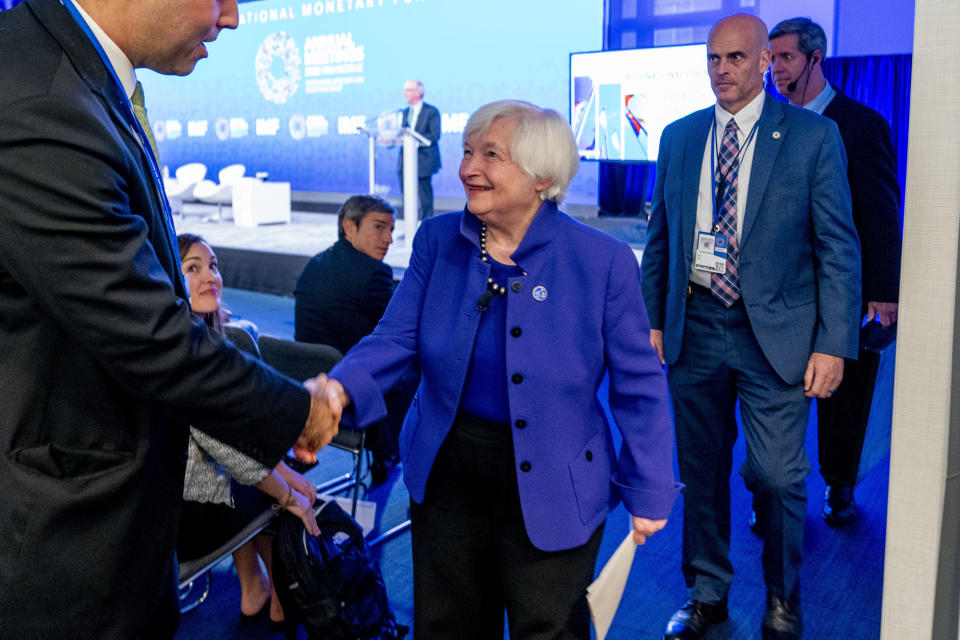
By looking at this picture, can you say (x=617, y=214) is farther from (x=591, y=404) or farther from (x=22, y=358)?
(x=22, y=358)

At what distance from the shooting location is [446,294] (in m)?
1.83

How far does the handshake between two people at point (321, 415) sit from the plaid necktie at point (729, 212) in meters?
1.32

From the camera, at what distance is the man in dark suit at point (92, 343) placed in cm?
105

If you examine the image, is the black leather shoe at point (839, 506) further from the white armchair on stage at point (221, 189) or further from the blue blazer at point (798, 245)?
the white armchair on stage at point (221, 189)

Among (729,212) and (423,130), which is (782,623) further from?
(423,130)

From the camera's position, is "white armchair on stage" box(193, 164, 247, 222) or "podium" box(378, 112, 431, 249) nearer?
Answer: "podium" box(378, 112, 431, 249)

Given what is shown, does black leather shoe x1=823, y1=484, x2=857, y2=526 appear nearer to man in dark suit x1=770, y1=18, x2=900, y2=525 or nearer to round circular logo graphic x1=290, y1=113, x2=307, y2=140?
man in dark suit x1=770, y1=18, x2=900, y2=525

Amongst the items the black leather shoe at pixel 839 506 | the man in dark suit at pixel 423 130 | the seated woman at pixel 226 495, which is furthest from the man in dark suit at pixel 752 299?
the man in dark suit at pixel 423 130

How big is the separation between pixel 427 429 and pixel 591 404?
0.37 m

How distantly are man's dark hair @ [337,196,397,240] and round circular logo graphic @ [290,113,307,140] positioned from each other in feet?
32.5

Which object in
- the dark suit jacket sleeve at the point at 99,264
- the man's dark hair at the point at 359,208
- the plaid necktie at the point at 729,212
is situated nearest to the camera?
the dark suit jacket sleeve at the point at 99,264

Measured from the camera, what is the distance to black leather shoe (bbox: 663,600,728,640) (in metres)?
2.54

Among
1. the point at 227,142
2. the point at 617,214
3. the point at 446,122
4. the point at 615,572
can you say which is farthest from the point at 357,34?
the point at 615,572

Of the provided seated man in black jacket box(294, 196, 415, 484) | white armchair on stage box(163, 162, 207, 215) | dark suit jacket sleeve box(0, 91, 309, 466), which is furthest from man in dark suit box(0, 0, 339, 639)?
white armchair on stage box(163, 162, 207, 215)
